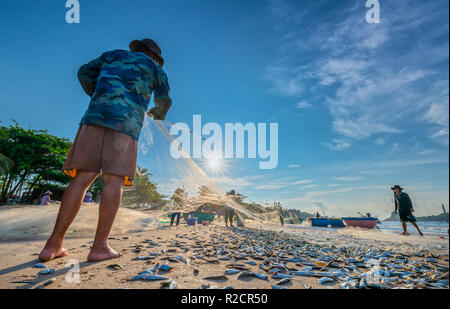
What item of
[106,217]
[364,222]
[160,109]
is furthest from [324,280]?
[364,222]

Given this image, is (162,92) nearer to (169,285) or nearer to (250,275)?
(169,285)

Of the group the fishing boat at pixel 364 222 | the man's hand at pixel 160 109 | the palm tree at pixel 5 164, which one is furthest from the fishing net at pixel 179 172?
the fishing boat at pixel 364 222

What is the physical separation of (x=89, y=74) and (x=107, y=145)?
1531 mm

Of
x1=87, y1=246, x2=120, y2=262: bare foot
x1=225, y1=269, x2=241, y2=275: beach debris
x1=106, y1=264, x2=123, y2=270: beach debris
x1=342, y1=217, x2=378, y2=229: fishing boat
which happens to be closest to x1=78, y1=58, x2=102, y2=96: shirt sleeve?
x1=87, y1=246, x2=120, y2=262: bare foot

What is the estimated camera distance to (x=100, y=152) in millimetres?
2742

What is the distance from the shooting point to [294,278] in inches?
89.2

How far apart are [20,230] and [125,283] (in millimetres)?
4923

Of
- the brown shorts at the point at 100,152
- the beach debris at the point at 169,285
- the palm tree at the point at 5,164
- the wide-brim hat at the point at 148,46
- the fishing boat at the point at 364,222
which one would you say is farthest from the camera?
the fishing boat at the point at 364,222

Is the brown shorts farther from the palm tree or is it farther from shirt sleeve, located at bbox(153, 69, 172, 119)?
the palm tree

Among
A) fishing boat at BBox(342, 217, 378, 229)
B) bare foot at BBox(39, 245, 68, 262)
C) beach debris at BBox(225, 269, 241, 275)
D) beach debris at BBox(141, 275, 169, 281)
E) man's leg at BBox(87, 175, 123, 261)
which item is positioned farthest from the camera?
fishing boat at BBox(342, 217, 378, 229)

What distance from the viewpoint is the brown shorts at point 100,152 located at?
267 cm

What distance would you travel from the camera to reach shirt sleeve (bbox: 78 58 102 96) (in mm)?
3215

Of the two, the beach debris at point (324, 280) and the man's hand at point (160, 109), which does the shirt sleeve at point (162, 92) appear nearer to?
the man's hand at point (160, 109)
